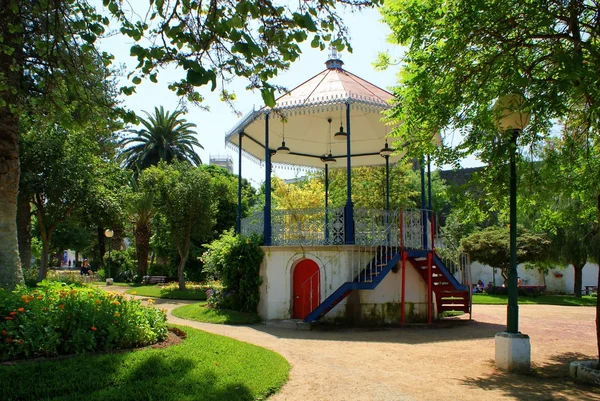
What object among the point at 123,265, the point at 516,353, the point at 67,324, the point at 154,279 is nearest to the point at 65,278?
the point at 154,279

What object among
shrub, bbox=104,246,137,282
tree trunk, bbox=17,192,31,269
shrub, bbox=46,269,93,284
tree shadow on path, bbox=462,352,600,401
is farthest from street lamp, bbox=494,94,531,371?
shrub, bbox=104,246,137,282

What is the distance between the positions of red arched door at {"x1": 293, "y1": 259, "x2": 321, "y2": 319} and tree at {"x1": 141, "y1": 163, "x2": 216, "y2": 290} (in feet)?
37.9

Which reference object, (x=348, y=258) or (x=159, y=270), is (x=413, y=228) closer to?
(x=348, y=258)

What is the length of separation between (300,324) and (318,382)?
20.5 feet

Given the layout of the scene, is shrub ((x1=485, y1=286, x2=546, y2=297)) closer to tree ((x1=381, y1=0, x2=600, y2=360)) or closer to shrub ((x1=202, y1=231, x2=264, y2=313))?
shrub ((x1=202, y1=231, x2=264, y2=313))

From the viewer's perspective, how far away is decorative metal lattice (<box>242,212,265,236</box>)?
16.1 m

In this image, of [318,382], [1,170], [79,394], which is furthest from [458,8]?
[1,170]

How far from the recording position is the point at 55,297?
309 inches

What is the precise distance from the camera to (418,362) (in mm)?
9234

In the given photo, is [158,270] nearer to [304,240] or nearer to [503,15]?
[304,240]

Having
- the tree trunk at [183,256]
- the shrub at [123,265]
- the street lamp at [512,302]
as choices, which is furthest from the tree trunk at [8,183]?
the shrub at [123,265]

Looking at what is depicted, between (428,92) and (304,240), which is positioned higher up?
(428,92)

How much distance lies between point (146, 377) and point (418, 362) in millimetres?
5135

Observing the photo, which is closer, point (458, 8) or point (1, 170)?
point (458, 8)
